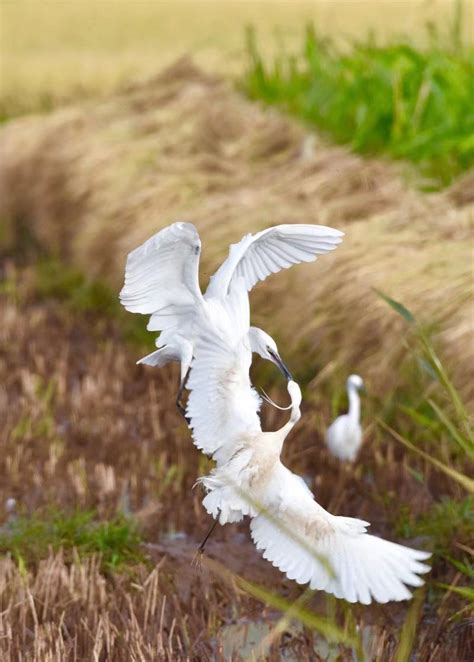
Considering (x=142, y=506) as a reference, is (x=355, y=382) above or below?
above

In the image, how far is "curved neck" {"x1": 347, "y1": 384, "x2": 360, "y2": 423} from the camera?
11.2 ft

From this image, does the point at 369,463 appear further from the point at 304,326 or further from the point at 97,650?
the point at 97,650

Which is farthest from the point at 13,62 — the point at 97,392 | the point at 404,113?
the point at 97,392

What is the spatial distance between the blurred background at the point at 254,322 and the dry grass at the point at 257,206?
1 centimetres

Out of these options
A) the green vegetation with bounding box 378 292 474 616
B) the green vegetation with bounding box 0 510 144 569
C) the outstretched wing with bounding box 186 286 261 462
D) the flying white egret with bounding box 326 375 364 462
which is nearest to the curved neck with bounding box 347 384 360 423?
the flying white egret with bounding box 326 375 364 462

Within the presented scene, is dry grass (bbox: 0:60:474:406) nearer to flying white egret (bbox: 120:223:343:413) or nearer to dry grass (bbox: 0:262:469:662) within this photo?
dry grass (bbox: 0:262:469:662)

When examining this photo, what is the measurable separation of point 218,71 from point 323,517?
6495 mm

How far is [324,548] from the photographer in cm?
183

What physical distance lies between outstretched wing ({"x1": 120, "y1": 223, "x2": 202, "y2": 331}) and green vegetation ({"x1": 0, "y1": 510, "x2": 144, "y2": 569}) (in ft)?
3.45

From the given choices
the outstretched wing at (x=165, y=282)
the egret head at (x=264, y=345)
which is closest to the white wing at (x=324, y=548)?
the egret head at (x=264, y=345)

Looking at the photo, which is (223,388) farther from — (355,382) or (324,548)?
(355,382)

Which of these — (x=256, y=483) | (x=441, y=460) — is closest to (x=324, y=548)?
(x=256, y=483)

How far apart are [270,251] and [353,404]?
1.55 m

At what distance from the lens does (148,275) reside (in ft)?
6.30
